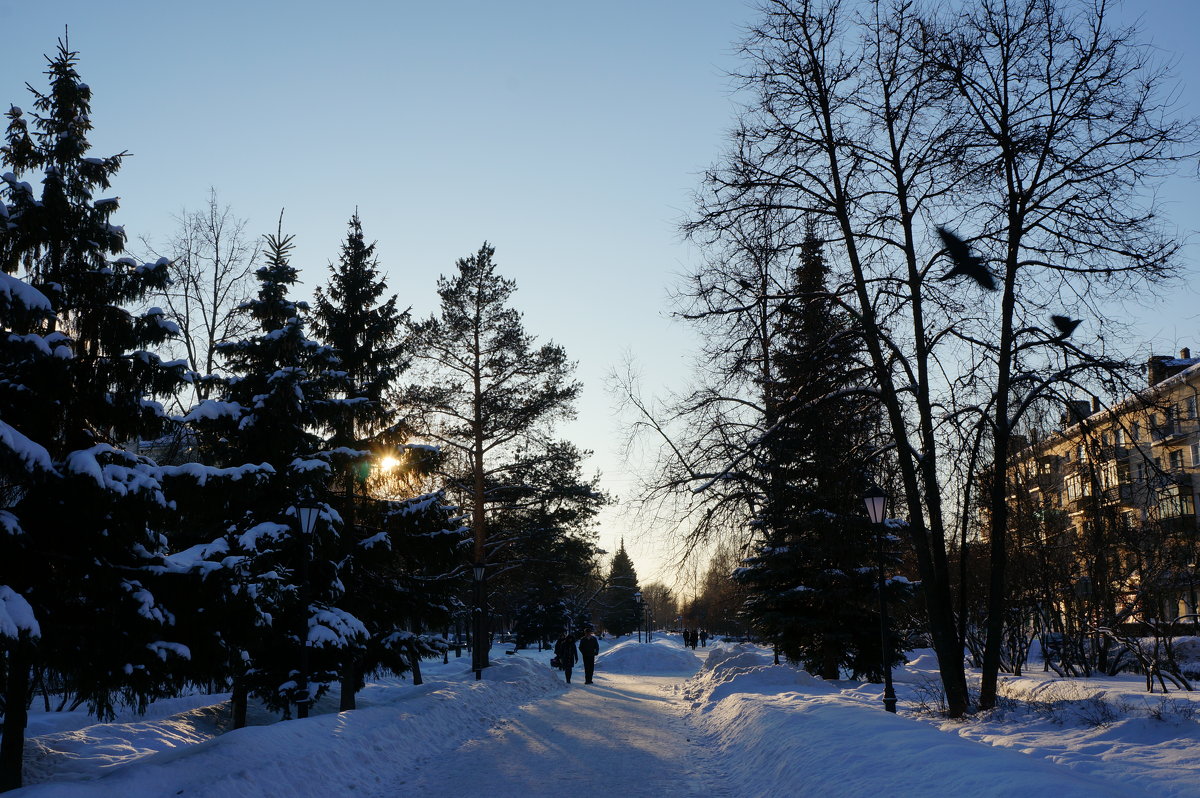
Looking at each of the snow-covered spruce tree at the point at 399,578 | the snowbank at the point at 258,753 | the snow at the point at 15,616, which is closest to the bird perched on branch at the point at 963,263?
the snowbank at the point at 258,753

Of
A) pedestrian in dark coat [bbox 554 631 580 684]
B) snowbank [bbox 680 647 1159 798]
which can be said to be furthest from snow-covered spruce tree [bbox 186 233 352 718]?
pedestrian in dark coat [bbox 554 631 580 684]

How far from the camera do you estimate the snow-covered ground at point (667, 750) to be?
768 centimetres

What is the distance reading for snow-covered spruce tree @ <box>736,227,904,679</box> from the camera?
516 inches

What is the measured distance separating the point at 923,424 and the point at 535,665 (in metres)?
18.2

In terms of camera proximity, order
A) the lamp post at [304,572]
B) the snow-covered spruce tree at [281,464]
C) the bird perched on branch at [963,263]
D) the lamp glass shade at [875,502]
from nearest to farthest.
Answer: the bird perched on branch at [963,263] < the lamp post at [304,572] < the lamp glass shade at [875,502] < the snow-covered spruce tree at [281,464]

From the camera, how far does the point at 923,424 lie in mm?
12695

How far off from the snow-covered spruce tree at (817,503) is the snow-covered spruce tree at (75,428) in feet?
29.1

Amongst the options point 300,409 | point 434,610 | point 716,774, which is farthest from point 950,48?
point 434,610

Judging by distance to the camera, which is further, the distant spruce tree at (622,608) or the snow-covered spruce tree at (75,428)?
the distant spruce tree at (622,608)

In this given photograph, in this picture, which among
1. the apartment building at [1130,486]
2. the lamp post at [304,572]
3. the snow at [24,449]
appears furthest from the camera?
the lamp post at [304,572]

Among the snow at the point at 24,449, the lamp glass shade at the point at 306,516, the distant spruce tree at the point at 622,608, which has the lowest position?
the distant spruce tree at the point at 622,608

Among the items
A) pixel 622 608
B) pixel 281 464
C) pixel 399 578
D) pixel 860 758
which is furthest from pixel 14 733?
pixel 622 608

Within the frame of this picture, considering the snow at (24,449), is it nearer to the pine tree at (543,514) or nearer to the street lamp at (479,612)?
the street lamp at (479,612)

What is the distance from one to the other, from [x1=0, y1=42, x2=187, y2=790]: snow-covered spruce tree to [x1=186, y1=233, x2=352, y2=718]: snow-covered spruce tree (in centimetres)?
432
